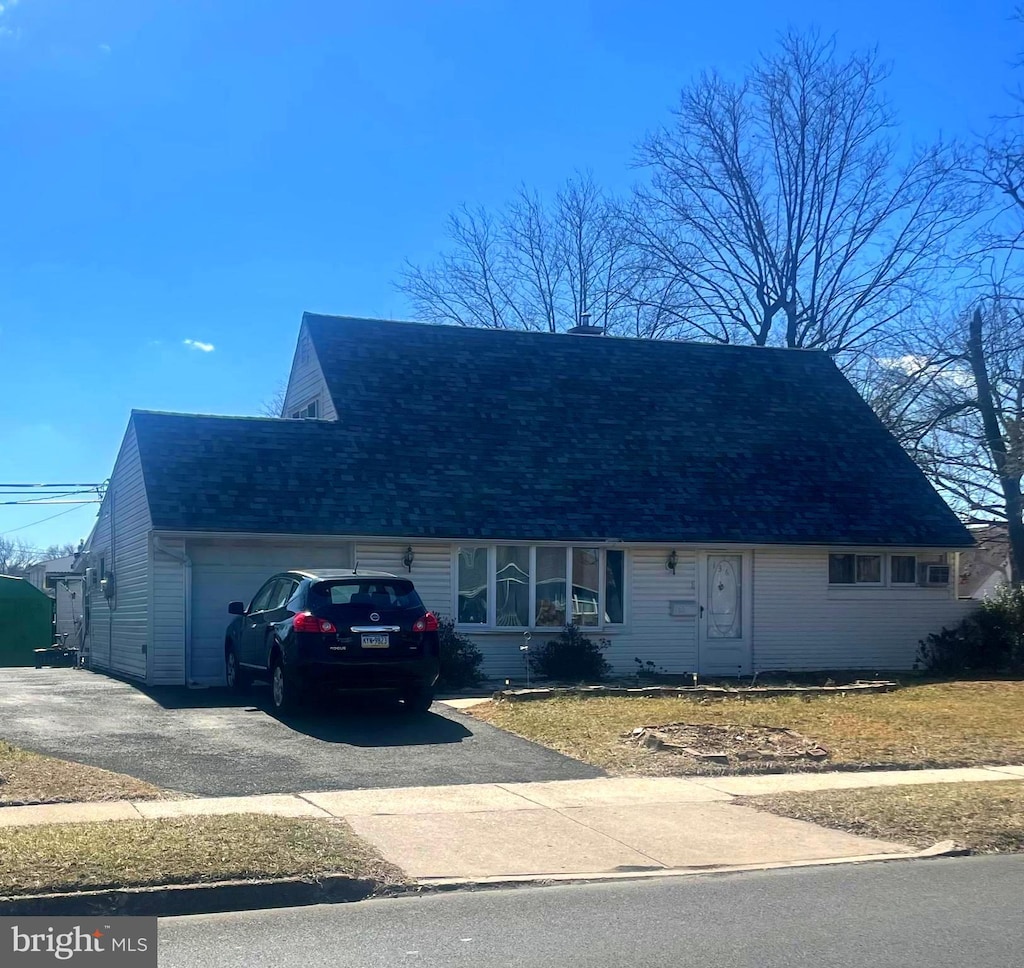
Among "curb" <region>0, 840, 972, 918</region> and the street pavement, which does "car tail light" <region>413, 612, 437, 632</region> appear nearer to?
"curb" <region>0, 840, 972, 918</region>

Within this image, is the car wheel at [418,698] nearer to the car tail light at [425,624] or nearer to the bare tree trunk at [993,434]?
the car tail light at [425,624]

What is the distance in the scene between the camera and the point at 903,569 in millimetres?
22922

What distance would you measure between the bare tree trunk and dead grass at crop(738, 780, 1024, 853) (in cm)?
1739

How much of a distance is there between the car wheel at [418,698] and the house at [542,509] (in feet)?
15.1

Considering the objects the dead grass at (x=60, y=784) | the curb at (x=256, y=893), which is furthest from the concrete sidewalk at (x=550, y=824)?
the dead grass at (x=60, y=784)

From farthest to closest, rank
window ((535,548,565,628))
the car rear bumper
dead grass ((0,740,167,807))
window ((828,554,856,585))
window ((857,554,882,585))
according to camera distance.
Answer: window ((857,554,882,585))
window ((828,554,856,585))
window ((535,548,565,628))
the car rear bumper
dead grass ((0,740,167,807))

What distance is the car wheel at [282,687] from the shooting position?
46.6 ft

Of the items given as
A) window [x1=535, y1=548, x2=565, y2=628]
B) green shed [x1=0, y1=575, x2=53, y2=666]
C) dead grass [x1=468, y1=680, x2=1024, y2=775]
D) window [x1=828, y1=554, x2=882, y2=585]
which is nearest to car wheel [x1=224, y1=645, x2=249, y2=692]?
dead grass [x1=468, y1=680, x2=1024, y2=775]

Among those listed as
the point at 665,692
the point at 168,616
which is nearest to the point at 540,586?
the point at 665,692

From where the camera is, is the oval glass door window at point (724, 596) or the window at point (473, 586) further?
the oval glass door window at point (724, 596)

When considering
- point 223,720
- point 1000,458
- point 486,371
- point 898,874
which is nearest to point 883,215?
point 1000,458

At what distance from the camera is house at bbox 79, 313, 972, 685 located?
19.2 metres

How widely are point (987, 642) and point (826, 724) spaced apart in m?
8.76

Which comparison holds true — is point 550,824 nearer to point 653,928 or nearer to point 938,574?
point 653,928
